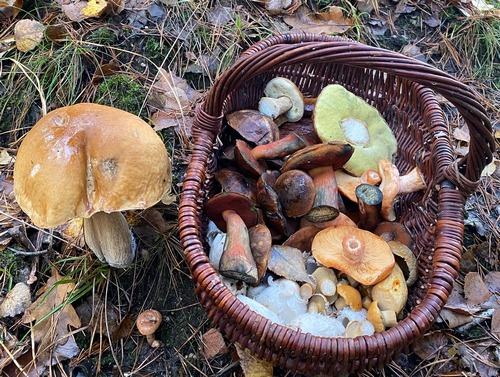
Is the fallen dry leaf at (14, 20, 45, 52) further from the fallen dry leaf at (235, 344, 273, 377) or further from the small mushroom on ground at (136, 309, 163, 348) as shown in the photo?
the fallen dry leaf at (235, 344, 273, 377)

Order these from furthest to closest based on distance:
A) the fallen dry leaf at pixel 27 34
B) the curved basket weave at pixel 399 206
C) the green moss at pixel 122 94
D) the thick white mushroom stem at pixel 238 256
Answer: the fallen dry leaf at pixel 27 34 < the green moss at pixel 122 94 < the thick white mushroom stem at pixel 238 256 < the curved basket weave at pixel 399 206

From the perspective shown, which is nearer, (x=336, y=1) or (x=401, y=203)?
(x=401, y=203)

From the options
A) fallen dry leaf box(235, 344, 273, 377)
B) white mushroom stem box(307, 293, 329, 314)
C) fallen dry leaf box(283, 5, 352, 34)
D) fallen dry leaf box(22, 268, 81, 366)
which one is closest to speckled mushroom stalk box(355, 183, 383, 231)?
white mushroom stem box(307, 293, 329, 314)

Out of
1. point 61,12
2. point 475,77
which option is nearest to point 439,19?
point 475,77

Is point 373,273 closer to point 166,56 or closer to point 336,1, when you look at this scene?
point 166,56

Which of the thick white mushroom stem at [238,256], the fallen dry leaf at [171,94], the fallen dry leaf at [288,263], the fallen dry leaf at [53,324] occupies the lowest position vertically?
the fallen dry leaf at [53,324]

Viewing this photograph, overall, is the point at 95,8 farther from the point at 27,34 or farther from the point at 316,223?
the point at 316,223

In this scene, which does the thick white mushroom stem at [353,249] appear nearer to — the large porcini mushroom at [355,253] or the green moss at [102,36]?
the large porcini mushroom at [355,253]

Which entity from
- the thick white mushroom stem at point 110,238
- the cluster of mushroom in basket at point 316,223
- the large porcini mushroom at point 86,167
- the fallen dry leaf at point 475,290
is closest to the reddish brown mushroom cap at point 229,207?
the cluster of mushroom in basket at point 316,223
